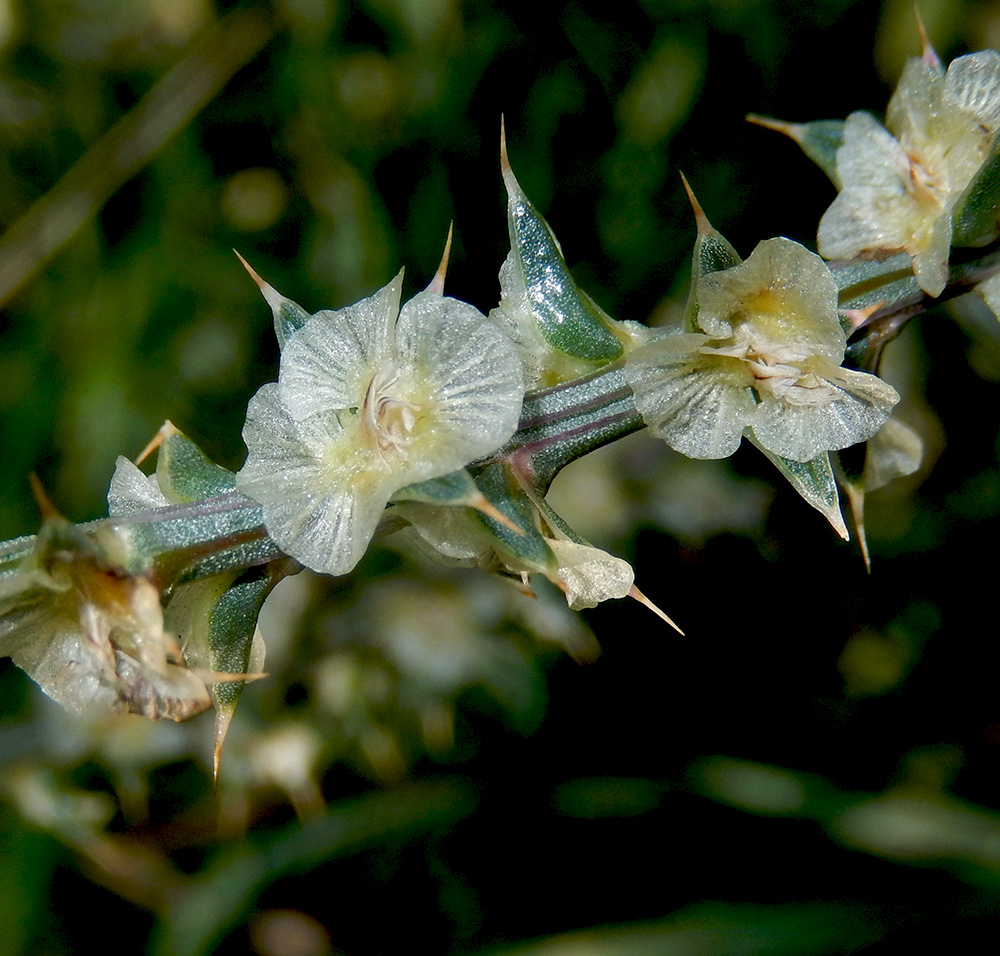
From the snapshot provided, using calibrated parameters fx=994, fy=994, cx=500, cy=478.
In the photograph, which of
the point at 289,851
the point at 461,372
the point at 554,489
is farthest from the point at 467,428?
the point at 289,851

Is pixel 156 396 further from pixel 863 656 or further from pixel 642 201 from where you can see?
pixel 863 656

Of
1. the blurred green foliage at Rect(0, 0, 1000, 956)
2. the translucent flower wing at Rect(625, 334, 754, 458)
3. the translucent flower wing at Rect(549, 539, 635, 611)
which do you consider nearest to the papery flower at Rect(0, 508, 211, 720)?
the translucent flower wing at Rect(549, 539, 635, 611)

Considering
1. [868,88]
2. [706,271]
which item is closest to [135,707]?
[706,271]

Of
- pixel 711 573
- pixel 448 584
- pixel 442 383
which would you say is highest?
pixel 442 383

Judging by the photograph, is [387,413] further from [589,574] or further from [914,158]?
[914,158]

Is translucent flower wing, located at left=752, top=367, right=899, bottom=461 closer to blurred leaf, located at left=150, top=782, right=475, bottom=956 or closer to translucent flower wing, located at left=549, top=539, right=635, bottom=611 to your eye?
translucent flower wing, located at left=549, top=539, right=635, bottom=611
